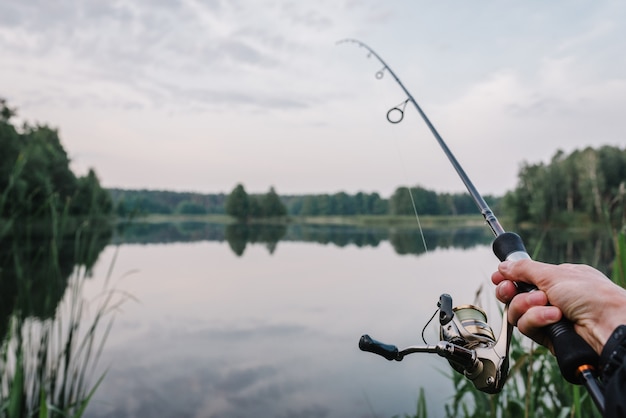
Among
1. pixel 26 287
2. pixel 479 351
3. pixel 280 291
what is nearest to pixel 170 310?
pixel 280 291

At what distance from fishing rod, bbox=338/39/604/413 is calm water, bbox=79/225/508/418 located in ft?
1.03

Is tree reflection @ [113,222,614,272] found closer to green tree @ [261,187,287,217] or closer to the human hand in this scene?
the human hand

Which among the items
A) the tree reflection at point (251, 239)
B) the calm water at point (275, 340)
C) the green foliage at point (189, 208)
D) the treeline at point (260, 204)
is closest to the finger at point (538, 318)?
the calm water at point (275, 340)

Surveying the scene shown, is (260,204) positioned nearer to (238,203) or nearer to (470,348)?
(238,203)

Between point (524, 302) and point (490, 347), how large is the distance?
14 centimetres

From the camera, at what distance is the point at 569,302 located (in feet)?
2.77

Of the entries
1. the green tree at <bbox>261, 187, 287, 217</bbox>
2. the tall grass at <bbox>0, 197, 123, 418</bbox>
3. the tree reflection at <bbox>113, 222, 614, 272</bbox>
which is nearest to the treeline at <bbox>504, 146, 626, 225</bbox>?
the tree reflection at <bbox>113, 222, 614, 272</bbox>

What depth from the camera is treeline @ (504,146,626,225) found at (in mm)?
24844

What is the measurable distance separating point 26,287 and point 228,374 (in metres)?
5.57

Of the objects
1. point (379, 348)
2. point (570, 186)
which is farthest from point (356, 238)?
point (379, 348)

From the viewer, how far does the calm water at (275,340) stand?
252 inches

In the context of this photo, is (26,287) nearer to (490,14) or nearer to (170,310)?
(490,14)

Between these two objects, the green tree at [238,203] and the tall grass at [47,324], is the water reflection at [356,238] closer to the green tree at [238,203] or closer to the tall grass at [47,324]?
the tall grass at [47,324]

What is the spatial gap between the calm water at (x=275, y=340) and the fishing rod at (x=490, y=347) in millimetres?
314
